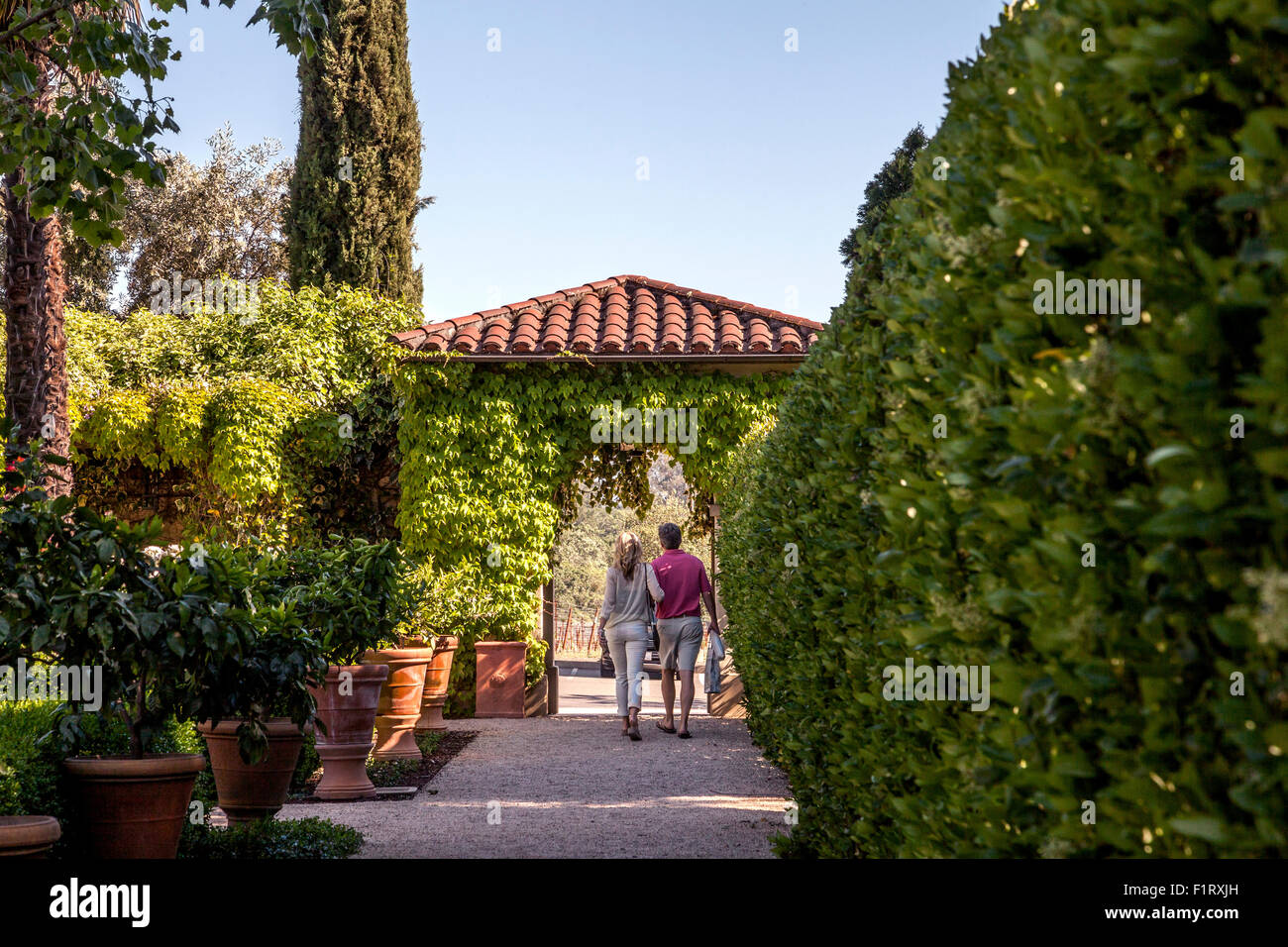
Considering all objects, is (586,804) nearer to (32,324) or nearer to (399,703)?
(399,703)

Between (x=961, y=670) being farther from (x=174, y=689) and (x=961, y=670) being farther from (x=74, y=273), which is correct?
(x=74, y=273)

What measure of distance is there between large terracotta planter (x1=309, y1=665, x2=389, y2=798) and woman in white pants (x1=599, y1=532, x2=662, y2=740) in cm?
322

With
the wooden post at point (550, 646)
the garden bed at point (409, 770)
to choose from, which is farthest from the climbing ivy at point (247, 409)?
the garden bed at point (409, 770)

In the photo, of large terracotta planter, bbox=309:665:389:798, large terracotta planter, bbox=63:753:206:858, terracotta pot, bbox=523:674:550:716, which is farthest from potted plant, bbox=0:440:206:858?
terracotta pot, bbox=523:674:550:716

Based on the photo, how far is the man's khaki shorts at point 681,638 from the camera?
32.2 feet

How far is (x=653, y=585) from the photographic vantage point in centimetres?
963

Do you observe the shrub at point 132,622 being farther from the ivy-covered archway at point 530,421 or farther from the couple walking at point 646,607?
the ivy-covered archway at point 530,421

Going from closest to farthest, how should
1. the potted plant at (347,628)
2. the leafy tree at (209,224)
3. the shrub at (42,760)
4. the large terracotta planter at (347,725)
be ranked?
the shrub at (42,760) → the potted plant at (347,628) → the large terracotta planter at (347,725) → the leafy tree at (209,224)

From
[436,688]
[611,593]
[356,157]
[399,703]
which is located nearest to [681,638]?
[611,593]

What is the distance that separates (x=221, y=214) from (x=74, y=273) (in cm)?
360

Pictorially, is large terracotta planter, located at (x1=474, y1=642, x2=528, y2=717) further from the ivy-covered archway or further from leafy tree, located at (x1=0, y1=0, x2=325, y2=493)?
leafy tree, located at (x1=0, y1=0, x2=325, y2=493)

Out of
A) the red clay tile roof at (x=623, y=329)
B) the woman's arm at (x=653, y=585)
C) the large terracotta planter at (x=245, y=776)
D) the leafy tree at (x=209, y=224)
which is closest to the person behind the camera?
the large terracotta planter at (x=245, y=776)

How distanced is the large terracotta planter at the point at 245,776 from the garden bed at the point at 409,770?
1.36m
